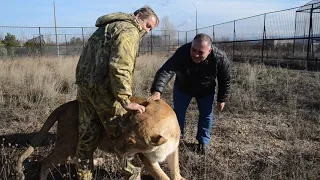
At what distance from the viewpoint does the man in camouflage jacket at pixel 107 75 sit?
2799 mm

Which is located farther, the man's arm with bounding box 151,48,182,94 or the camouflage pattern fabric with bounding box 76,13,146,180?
the man's arm with bounding box 151,48,182,94

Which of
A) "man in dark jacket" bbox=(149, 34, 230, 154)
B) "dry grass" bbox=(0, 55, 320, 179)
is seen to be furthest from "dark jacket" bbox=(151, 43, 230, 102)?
"dry grass" bbox=(0, 55, 320, 179)

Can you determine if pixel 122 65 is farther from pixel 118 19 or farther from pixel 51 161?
pixel 51 161

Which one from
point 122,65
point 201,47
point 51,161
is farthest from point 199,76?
point 51,161

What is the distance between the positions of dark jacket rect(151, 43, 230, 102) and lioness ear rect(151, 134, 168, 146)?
4.03 feet

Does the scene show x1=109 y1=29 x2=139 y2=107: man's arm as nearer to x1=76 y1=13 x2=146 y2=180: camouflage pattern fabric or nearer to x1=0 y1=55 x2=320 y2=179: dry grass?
x1=76 y1=13 x2=146 y2=180: camouflage pattern fabric

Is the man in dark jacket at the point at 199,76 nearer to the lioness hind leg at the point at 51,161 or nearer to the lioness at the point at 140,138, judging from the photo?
the lioness at the point at 140,138

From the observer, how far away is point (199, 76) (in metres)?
4.48

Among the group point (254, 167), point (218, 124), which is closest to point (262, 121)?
point (218, 124)

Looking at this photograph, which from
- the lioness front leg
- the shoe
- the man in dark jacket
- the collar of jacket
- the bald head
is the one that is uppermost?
the collar of jacket

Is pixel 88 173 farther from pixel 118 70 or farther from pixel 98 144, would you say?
pixel 118 70

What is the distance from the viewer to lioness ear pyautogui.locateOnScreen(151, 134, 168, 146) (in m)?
3.00

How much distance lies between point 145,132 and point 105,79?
674mm

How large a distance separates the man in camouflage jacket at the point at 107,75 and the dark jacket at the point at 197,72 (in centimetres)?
116
